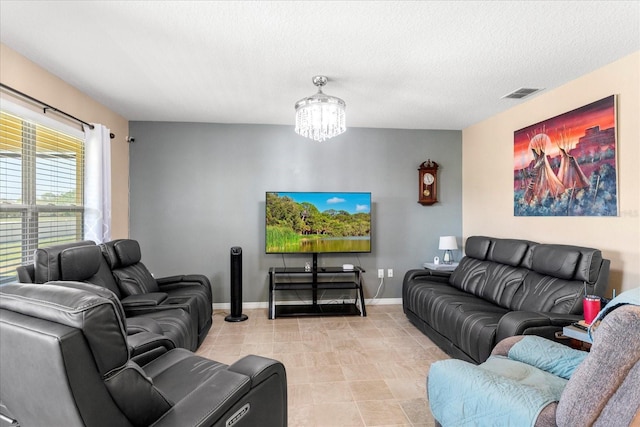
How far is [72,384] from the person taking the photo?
852mm

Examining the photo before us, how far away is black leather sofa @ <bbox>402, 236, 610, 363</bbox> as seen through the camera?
7.91ft

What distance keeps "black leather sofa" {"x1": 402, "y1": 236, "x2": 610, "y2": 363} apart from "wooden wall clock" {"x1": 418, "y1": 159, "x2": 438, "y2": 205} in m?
0.99

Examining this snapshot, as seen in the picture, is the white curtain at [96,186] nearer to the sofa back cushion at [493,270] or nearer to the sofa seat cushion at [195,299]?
the sofa seat cushion at [195,299]

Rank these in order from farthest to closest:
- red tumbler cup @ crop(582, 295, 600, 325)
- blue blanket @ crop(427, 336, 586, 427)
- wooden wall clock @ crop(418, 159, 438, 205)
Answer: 1. wooden wall clock @ crop(418, 159, 438, 205)
2. red tumbler cup @ crop(582, 295, 600, 325)
3. blue blanket @ crop(427, 336, 586, 427)

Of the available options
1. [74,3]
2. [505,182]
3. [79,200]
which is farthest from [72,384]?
[505,182]

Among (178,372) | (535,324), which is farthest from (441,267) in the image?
(178,372)

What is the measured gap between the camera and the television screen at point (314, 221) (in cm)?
434

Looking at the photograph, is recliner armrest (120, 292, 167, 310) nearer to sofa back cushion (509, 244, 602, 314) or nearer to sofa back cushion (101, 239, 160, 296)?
sofa back cushion (101, 239, 160, 296)

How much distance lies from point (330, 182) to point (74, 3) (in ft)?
10.5

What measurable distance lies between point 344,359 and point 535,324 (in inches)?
59.6

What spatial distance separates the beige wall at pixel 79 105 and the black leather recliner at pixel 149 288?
0.80 meters

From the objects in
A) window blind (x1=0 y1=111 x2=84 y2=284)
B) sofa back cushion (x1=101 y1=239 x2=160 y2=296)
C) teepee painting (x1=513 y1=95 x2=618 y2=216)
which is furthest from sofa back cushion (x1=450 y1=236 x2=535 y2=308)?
window blind (x1=0 y1=111 x2=84 y2=284)

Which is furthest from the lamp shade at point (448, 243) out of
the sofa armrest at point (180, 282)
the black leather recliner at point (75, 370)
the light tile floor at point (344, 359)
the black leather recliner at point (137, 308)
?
the black leather recliner at point (75, 370)

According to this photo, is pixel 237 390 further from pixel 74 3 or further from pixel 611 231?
pixel 611 231
